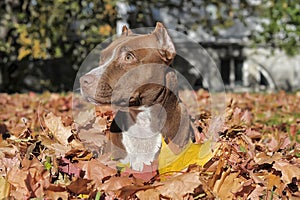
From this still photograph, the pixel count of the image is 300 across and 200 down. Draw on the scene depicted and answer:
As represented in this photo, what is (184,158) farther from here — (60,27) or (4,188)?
(60,27)

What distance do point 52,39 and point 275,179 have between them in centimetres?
1105

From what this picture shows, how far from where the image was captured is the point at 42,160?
2049 millimetres

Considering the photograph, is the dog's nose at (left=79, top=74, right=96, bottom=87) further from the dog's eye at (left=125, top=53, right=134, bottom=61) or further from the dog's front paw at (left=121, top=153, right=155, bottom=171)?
the dog's front paw at (left=121, top=153, right=155, bottom=171)

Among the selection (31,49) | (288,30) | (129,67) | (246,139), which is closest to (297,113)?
(246,139)

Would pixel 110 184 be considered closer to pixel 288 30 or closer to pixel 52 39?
pixel 52 39

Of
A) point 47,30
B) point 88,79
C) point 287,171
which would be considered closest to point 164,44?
point 88,79

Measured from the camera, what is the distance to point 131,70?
2342 mm

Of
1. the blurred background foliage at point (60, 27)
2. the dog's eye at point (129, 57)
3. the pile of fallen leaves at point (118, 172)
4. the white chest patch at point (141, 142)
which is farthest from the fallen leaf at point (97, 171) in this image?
the blurred background foliage at point (60, 27)

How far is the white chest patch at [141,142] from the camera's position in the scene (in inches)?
91.5

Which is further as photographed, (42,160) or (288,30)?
(288,30)

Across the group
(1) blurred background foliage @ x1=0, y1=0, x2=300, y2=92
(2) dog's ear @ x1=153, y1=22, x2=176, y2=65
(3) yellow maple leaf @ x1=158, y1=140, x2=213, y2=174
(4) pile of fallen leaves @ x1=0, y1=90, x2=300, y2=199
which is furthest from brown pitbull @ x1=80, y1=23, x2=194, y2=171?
(1) blurred background foliage @ x1=0, y1=0, x2=300, y2=92

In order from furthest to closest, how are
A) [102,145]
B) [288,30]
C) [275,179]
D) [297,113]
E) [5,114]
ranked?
[288,30] < [297,113] < [5,114] < [102,145] < [275,179]

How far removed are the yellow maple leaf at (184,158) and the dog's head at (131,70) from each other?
466mm

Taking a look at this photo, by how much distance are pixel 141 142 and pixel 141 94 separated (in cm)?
25
